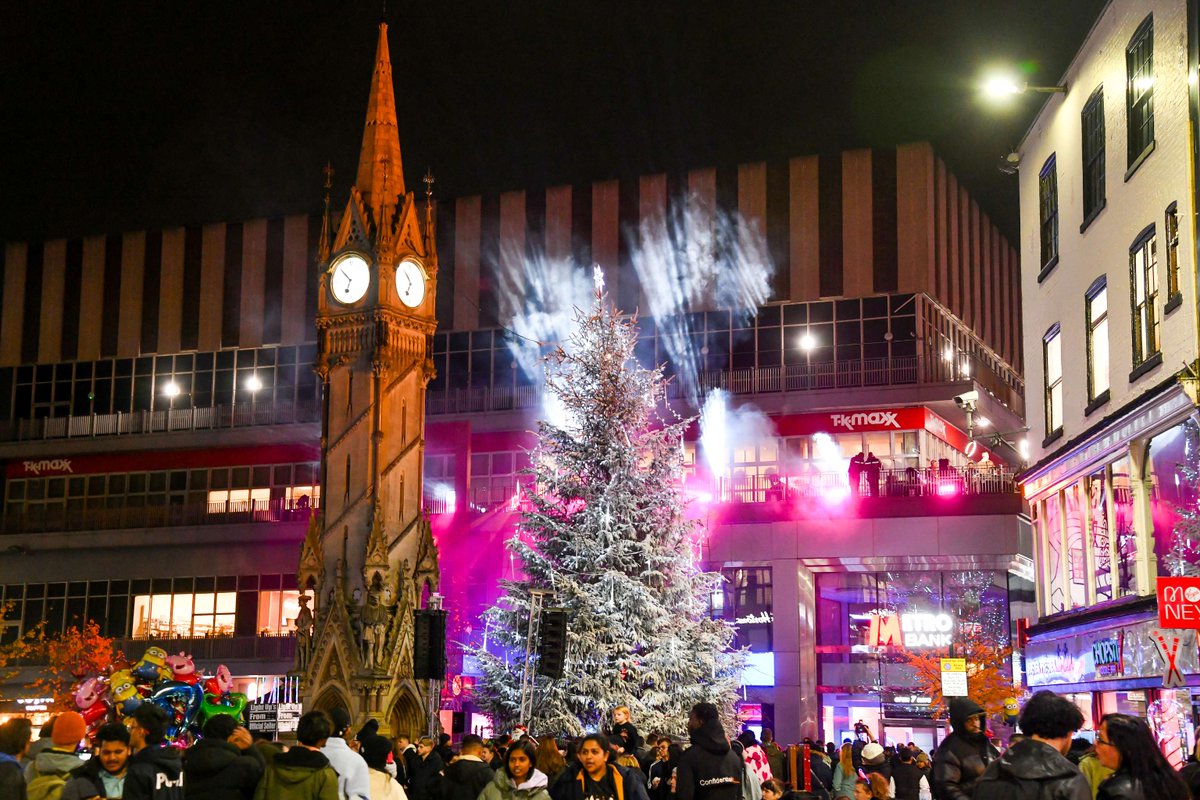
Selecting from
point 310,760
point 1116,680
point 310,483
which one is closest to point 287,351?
point 310,483

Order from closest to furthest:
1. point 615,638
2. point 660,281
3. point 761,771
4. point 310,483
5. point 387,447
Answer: point 761,771 < point 615,638 < point 387,447 < point 660,281 < point 310,483

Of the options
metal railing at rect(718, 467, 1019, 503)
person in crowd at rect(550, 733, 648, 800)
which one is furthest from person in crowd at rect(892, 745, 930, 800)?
metal railing at rect(718, 467, 1019, 503)

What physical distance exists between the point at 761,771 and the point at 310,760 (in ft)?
29.8

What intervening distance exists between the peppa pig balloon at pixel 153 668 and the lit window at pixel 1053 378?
18.8m

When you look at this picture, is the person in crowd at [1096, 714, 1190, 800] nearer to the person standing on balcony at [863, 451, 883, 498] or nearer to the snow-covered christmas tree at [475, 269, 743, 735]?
the snow-covered christmas tree at [475, 269, 743, 735]

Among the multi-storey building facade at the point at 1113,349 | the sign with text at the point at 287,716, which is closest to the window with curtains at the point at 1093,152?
the multi-storey building facade at the point at 1113,349

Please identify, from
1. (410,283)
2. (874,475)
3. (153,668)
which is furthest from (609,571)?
(874,475)

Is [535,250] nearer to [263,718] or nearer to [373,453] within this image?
[373,453]

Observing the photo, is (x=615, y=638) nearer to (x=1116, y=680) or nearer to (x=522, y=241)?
(x=1116, y=680)

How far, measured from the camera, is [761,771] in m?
18.2

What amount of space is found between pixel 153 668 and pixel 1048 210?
69.4 feet

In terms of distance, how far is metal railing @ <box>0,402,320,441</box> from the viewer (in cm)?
6656

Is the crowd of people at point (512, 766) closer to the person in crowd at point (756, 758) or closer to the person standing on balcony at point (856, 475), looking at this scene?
the person in crowd at point (756, 758)

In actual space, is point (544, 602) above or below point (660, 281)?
below
